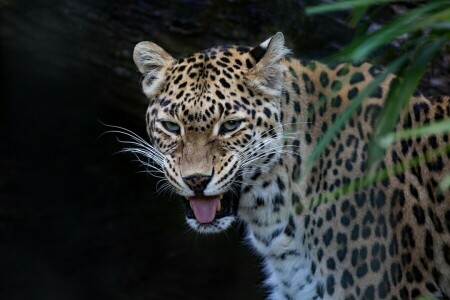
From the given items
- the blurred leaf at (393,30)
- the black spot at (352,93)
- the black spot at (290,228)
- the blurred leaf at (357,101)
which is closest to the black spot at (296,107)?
the black spot at (352,93)

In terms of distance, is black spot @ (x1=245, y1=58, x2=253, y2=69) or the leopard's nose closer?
the leopard's nose

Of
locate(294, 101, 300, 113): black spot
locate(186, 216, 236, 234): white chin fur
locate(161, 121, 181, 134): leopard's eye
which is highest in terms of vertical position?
locate(294, 101, 300, 113): black spot

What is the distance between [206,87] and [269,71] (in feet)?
1.56

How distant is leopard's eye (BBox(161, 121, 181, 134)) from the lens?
746 cm

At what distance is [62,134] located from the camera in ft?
41.7

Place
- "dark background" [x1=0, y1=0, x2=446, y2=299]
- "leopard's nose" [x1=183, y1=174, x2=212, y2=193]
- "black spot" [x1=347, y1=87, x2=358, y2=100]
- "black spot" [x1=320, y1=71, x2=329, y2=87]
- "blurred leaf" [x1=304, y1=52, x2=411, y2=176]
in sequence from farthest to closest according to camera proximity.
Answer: "dark background" [x1=0, y1=0, x2=446, y2=299] → "black spot" [x1=320, y1=71, x2=329, y2=87] → "black spot" [x1=347, y1=87, x2=358, y2=100] → "leopard's nose" [x1=183, y1=174, x2=212, y2=193] → "blurred leaf" [x1=304, y1=52, x2=411, y2=176]

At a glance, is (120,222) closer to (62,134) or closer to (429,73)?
(62,134)

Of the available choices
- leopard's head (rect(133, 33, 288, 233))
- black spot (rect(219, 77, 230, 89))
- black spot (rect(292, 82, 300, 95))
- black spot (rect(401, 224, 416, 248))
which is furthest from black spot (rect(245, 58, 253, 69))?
black spot (rect(401, 224, 416, 248))

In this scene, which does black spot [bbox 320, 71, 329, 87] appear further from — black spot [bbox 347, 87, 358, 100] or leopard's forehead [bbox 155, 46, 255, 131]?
leopard's forehead [bbox 155, 46, 255, 131]

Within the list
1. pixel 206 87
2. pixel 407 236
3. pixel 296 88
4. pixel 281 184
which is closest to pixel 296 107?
pixel 296 88

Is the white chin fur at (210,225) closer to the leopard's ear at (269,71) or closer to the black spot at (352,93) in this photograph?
the leopard's ear at (269,71)

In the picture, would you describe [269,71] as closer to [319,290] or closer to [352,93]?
[352,93]

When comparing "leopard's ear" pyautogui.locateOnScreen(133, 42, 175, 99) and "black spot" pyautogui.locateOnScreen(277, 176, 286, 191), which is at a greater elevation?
"leopard's ear" pyautogui.locateOnScreen(133, 42, 175, 99)

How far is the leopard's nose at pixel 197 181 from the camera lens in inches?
283
